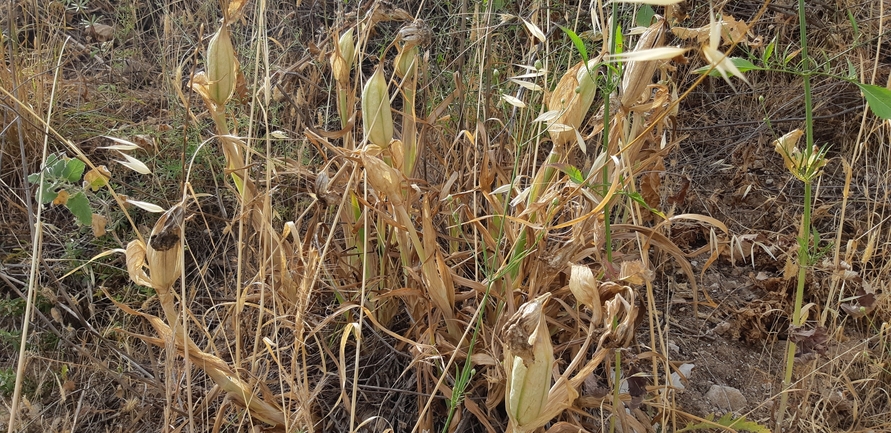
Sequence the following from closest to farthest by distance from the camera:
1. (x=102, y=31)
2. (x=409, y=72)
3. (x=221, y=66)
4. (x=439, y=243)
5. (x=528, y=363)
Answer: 1. (x=528, y=363)
2. (x=221, y=66)
3. (x=409, y=72)
4. (x=439, y=243)
5. (x=102, y=31)

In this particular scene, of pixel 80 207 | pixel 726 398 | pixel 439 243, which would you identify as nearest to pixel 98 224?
pixel 80 207

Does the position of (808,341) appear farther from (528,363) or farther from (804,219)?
(528,363)

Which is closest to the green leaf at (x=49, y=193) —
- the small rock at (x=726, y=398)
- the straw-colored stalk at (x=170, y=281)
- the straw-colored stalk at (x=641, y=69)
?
the straw-colored stalk at (x=170, y=281)

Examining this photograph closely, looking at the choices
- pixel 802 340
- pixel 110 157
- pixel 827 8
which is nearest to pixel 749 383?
pixel 802 340

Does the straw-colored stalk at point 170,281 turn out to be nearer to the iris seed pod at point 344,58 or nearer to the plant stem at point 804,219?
the iris seed pod at point 344,58

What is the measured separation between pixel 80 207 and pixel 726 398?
1.10m

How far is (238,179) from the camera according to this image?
3.31ft

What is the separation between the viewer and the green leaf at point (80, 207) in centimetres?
99

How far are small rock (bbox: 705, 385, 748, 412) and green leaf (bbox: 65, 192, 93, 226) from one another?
1055 millimetres

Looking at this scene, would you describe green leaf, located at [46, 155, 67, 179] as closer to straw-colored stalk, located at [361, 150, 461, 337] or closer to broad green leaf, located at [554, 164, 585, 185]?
straw-colored stalk, located at [361, 150, 461, 337]

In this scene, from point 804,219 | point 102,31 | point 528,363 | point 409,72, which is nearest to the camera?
point 528,363

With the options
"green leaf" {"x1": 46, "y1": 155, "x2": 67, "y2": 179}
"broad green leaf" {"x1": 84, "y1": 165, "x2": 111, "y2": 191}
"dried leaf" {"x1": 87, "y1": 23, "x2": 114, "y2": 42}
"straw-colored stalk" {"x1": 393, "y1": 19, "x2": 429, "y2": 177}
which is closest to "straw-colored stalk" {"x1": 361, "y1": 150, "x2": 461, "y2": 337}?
"straw-colored stalk" {"x1": 393, "y1": 19, "x2": 429, "y2": 177}

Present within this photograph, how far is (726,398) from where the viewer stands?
116 cm

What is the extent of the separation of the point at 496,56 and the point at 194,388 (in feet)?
3.22
